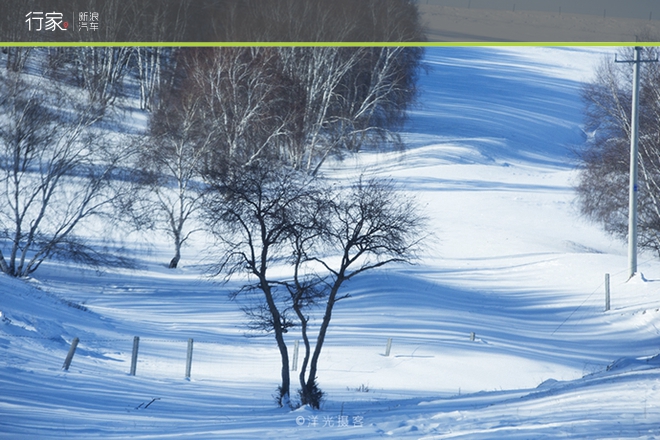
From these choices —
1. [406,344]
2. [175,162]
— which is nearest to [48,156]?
[175,162]

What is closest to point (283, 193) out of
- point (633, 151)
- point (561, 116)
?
point (633, 151)

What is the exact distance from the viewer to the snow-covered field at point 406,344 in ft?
22.0

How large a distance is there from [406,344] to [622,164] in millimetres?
10333

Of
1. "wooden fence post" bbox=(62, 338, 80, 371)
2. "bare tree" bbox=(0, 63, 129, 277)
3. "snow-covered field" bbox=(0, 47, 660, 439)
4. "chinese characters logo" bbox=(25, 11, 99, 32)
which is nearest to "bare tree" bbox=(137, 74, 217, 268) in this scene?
"snow-covered field" bbox=(0, 47, 660, 439)

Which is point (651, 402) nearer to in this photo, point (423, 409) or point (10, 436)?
point (423, 409)

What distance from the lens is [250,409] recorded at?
8953mm

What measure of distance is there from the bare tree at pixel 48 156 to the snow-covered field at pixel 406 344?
96 cm

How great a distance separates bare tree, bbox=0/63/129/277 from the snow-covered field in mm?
964

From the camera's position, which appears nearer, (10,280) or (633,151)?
(10,280)

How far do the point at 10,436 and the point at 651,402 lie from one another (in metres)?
6.00

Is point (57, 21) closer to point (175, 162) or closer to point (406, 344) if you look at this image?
point (406, 344)

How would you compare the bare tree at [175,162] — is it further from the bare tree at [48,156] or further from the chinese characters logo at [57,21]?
the chinese characters logo at [57,21]

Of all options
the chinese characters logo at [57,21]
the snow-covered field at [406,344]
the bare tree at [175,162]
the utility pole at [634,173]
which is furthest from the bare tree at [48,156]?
the utility pole at [634,173]

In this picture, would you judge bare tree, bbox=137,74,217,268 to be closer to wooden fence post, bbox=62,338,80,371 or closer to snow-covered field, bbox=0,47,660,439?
snow-covered field, bbox=0,47,660,439
